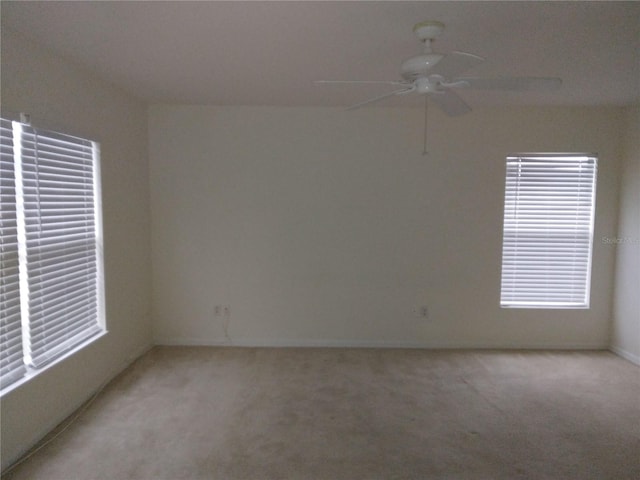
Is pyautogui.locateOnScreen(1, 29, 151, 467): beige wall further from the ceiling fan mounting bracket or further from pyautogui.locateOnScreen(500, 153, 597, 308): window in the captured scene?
pyautogui.locateOnScreen(500, 153, 597, 308): window

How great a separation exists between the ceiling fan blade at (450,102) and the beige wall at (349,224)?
142cm

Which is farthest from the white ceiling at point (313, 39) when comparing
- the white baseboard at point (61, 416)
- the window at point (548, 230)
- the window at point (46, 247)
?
the white baseboard at point (61, 416)

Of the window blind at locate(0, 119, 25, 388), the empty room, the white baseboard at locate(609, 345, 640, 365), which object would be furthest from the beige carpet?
the window blind at locate(0, 119, 25, 388)

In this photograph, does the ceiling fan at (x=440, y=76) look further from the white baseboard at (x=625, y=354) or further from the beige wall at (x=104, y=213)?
the white baseboard at (x=625, y=354)

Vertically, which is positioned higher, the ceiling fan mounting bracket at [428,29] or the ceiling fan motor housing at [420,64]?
the ceiling fan mounting bracket at [428,29]

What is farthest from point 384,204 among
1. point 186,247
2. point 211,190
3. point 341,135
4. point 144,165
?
point 144,165

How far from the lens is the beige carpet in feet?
7.10

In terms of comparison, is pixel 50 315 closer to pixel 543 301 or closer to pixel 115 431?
pixel 115 431

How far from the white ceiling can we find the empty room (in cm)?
2

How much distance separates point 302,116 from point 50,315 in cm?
269

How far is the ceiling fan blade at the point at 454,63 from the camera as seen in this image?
5.38 ft

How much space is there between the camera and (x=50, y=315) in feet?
8.12

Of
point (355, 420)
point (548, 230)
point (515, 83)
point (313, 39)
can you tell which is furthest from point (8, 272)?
point (548, 230)

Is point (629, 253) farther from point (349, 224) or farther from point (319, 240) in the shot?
point (319, 240)
